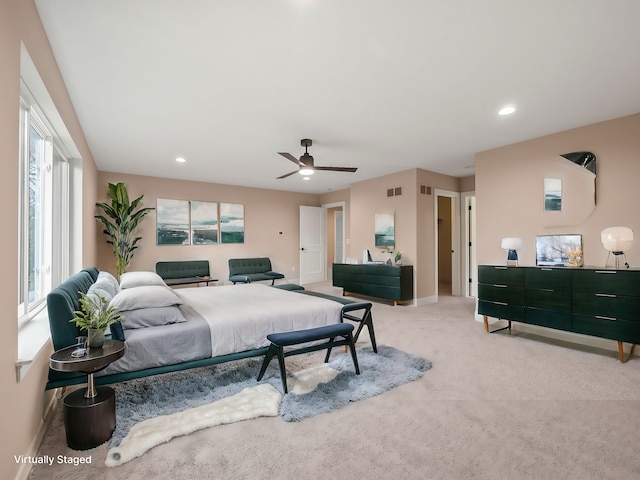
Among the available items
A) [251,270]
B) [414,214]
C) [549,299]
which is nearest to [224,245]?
[251,270]

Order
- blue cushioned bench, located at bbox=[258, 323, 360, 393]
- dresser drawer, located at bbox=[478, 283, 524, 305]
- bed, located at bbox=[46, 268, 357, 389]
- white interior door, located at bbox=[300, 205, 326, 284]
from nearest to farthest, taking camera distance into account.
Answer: bed, located at bbox=[46, 268, 357, 389]
blue cushioned bench, located at bbox=[258, 323, 360, 393]
dresser drawer, located at bbox=[478, 283, 524, 305]
white interior door, located at bbox=[300, 205, 326, 284]

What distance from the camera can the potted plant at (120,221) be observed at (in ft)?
20.1

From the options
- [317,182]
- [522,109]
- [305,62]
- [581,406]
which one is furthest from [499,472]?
[317,182]

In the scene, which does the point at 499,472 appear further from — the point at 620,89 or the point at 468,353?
the point at 620,89

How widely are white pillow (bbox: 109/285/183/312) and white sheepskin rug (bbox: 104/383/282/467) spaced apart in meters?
0.88

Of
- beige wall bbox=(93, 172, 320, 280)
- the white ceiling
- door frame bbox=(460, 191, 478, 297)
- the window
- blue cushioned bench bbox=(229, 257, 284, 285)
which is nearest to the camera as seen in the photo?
the white ceiling

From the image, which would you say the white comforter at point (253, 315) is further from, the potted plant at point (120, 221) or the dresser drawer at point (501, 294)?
the potted plant at point (120, 221)

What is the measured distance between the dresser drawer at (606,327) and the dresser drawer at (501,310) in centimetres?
55

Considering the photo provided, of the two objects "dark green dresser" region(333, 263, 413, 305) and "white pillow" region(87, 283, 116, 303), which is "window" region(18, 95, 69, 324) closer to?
"white pillow" region(87, 283, 116, 303)

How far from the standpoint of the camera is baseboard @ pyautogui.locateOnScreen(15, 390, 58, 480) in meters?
1.67

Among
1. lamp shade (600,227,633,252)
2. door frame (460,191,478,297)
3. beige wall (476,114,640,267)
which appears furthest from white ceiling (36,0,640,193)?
door frame (460,191,478,297)

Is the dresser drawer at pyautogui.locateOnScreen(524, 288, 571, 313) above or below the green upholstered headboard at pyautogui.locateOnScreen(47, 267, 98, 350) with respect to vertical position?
below

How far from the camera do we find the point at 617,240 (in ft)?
11.2

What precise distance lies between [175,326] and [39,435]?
0.97 m
